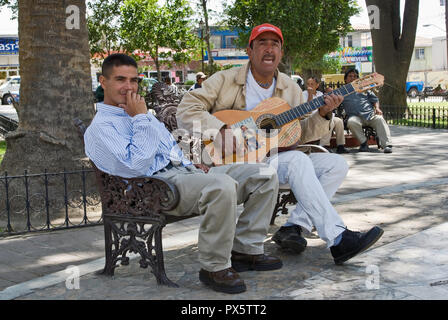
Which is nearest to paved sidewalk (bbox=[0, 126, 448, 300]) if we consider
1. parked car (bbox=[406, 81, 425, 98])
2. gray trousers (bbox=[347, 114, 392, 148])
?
gray trousers (bbox=[347, 114, 392, 148])

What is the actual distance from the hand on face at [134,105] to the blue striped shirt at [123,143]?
4 cm

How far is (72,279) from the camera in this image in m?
3.86

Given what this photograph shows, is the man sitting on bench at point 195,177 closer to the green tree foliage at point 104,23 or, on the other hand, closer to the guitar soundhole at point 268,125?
the guitar soundhole at point 268,125

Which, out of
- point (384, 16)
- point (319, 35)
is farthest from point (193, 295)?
point (319, 35)

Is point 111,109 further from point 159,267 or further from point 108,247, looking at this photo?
point 159,267

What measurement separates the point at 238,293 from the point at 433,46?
78742 mm

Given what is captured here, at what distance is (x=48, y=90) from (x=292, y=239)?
3784mm

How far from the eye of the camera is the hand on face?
3617mm

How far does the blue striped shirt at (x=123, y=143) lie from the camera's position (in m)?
3.51

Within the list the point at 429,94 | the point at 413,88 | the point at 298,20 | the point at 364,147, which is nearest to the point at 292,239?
the point at 364,147

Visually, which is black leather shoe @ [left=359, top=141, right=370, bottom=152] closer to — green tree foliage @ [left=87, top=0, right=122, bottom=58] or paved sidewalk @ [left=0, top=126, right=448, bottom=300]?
paved sidewalk @ [left=0, top=126, right=448, bottom=300]

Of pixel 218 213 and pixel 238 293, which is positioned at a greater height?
pixel 218 213

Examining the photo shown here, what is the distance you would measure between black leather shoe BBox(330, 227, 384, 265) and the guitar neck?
1.02 meters

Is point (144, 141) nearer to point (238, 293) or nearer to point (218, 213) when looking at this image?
point (218, 213)
